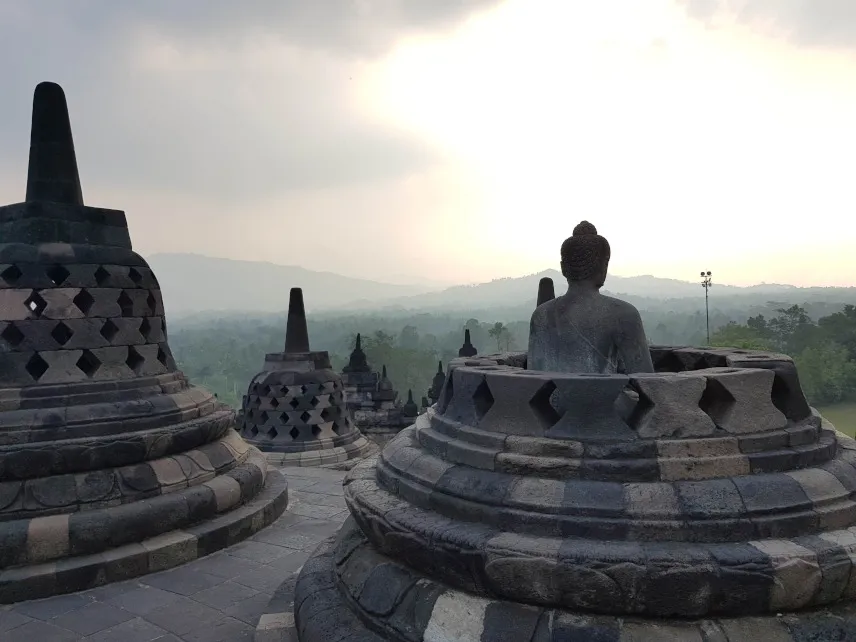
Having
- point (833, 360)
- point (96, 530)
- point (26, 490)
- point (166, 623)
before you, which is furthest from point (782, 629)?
point (833, 360)

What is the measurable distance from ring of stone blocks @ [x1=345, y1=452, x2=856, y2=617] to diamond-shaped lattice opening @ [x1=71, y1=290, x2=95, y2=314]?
4.33 m

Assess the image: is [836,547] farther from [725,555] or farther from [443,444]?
[443,444]

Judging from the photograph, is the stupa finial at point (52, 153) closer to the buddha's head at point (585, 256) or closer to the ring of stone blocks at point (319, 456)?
the buddha's head at point (585, 256)

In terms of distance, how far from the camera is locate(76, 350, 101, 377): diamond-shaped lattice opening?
5.27 m

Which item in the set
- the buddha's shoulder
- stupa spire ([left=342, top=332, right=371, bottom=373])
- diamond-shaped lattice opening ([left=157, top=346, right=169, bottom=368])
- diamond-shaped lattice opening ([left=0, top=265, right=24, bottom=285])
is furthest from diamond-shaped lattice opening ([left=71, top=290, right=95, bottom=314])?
stupa spire ([left=342, top=332, right=371, bottom=373])

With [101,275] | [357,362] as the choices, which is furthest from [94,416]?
[357,362]

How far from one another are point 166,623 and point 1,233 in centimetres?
386

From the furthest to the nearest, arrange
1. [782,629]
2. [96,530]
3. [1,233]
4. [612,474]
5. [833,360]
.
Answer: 1. [833,360]
2. [1,233]
3. [96,530]
4. [612,474]
5. [782,629]

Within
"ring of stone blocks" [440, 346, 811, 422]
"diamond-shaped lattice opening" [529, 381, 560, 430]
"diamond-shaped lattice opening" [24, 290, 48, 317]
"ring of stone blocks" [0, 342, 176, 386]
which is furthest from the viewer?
"diamond-shaped lattice opening" [24, 290, 48, 317]

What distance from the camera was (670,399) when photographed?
2.70 metres

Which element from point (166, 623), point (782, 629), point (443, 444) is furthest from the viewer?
point (166, 623)

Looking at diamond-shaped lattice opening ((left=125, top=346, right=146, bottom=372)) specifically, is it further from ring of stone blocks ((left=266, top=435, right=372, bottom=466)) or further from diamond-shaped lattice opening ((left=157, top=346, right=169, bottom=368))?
ring of stone blocks ((left=266, top=435, right=372, bottom=466))

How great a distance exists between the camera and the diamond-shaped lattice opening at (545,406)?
2.85 m

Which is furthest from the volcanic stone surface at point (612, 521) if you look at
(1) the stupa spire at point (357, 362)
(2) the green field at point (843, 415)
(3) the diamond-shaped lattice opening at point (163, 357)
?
(2) the green field at point (843, 415)
